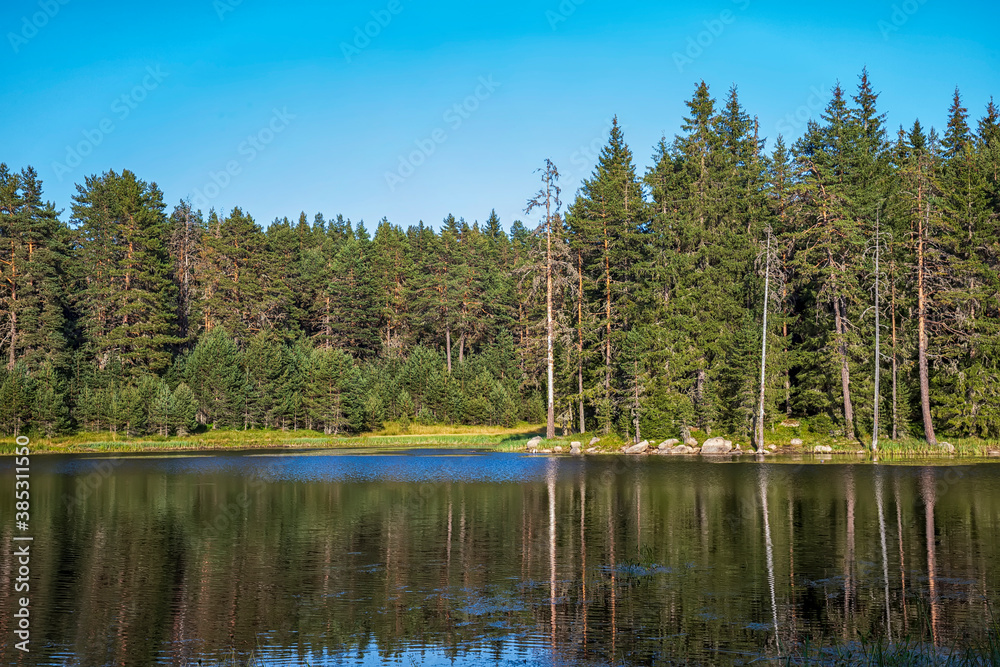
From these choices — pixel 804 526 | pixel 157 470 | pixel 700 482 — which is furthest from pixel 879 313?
pixel 157 470

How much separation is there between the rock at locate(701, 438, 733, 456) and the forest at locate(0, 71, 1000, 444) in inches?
117

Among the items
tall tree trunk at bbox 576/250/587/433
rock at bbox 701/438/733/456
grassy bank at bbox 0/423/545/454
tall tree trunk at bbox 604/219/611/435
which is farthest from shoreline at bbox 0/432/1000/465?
tall tree trunk at bbox 576/250/587/433

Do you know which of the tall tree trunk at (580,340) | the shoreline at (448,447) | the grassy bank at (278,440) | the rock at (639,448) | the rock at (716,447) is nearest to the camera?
the shoreline at (448,447)

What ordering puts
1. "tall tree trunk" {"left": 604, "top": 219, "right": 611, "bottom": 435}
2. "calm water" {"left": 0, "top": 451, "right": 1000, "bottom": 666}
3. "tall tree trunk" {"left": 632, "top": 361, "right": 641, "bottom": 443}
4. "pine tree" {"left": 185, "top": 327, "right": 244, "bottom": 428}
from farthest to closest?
1. "pine tree" {"left": 185, "top": 327, "right": 244, "bottom": 428}
2. "tall tree trunk" {"left": 604, "top": 219, "right": 611, "bottom": 435}
3. "tall tree trunk" {"left": 632, "top": 361, "right": 641, "bottom": 443}
4. "calm water" {"left": 0, "top": 451, "right": 1000, "bottom": 666}

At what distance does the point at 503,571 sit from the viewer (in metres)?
18.1

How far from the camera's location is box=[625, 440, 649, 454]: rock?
57.2 m

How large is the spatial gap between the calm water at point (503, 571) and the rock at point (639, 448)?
22292mm

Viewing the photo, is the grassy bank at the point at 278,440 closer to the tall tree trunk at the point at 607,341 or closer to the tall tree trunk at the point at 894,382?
the tall tree trunk at the point at 607,341

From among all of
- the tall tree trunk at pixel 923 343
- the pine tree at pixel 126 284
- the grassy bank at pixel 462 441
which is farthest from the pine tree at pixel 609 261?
the pine tree at pixel 126 284

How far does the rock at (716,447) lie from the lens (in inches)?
2167

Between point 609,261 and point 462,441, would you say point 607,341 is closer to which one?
point 609,261

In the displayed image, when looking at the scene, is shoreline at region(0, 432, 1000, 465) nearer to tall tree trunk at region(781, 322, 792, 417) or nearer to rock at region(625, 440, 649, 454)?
rock at region(625, 440, 649, 454)

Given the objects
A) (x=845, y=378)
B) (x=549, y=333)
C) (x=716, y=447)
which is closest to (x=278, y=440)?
(x=549, y=333)

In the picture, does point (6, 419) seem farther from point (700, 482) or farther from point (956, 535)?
point (956, 535)
